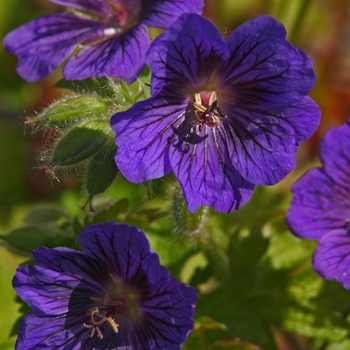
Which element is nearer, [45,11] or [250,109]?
[250,109]

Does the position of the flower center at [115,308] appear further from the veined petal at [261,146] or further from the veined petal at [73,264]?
Result: the veined petal at [261,146]

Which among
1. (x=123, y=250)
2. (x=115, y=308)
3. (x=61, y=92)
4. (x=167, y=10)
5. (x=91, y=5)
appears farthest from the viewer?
(x=61, y=92)

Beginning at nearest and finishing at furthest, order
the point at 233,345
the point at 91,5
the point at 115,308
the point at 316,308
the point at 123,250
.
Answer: the point at 123,250 < the point at 115,308 < the point at 233,345 < the point at 91,5 < the point at 316,308

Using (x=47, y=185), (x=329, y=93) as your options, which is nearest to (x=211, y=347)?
(x=47, y=185)

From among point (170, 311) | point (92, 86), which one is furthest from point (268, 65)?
→ point (170, 311)

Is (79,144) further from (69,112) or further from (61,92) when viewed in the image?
(61,92)

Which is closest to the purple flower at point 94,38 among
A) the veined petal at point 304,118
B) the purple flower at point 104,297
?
the veined petal at point 304,118

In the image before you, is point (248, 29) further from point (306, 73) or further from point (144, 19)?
point (144, 19)
